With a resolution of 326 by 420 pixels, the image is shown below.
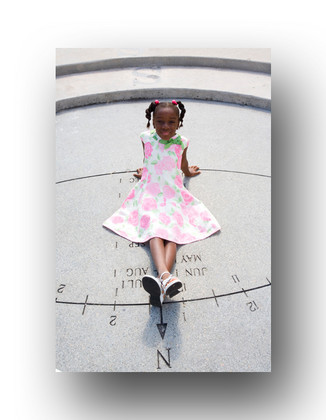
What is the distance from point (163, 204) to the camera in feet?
11.3

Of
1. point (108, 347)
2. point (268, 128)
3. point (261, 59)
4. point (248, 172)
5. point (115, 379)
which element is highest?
point (261, 59)

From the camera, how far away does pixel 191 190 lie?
406 centimetres

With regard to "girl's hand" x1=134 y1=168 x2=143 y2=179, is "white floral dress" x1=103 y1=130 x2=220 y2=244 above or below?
below

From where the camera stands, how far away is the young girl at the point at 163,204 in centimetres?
329

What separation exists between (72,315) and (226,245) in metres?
1.44

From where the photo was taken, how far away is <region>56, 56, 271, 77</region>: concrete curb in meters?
6.30

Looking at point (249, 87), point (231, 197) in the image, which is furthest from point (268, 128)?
point (231, 197)

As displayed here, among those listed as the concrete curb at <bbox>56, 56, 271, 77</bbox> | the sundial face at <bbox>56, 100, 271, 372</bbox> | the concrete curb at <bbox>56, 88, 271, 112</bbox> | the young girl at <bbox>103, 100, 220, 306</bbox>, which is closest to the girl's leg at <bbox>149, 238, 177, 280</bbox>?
the young girl at <bbox>103, 100, 220, 306</bbox>

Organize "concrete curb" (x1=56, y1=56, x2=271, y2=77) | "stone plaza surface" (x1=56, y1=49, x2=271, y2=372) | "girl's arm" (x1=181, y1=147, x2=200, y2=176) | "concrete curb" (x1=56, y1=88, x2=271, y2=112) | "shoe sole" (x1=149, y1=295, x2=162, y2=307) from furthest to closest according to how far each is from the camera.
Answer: "concrete curb" (x1=56, y1=56, x2=271, y2=77), "concrete curb" (x1=56, y1=88, x2=271, y2=112), "girl's arm" (x1=181, y1=147, x2=200, y2=176), "shoe sole" (x1=149, y1=295, x2=162, y2=307), "stone plaza surface" (x1=56, y1=49, x2=271, y2=372)

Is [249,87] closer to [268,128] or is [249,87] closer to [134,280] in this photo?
[268,128]

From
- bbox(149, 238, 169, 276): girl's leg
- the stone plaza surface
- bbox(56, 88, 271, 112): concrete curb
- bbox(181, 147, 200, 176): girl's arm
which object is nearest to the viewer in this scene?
the stone plaza surface

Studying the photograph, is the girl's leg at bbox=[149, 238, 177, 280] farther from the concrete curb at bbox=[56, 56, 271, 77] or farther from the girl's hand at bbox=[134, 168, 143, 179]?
the concrete curb at bbox=[56, 56, 271, 77]

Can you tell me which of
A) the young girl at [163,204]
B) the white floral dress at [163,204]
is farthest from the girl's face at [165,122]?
the white floral dress at [163,204]

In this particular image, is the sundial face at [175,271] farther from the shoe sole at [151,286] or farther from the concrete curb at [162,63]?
the concrete curb at [162,63]
